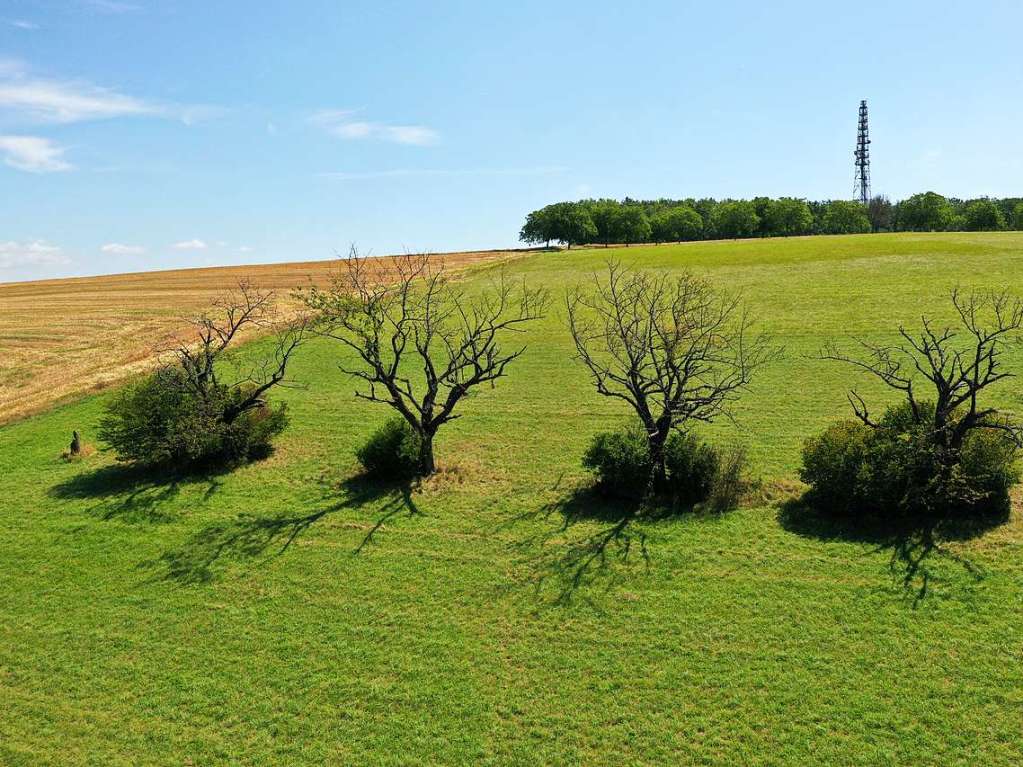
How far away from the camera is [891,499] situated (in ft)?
63.3

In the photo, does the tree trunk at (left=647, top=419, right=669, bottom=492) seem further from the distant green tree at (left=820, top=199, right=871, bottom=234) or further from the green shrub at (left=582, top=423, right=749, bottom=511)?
the distant green tree at (left=820, top=199, right=871, bottom=234)

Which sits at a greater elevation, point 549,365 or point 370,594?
point 549,365

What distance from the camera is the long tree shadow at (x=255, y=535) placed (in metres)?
19.0

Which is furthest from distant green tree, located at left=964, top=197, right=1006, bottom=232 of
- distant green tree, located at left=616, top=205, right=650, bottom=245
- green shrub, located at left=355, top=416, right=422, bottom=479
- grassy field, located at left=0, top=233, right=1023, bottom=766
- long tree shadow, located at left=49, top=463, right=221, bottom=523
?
long tree shadow, located at left=49, top=463, right=221, bottom=523

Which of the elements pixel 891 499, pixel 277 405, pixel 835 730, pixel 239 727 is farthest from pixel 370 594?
pixel 277 405

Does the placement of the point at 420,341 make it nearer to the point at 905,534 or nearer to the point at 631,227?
the point at 905,534

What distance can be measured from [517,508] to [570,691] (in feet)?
29.2

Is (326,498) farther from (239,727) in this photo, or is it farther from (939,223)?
(939,223)

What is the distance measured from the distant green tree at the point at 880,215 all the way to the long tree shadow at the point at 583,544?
5757 inches

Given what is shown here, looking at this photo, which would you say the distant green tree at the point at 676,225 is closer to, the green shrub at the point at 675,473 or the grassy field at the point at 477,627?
the grassy field at the point at 477,627

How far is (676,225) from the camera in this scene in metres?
138

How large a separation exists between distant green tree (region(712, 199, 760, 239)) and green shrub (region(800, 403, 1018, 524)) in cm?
12118

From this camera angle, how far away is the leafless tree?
27.9 meters

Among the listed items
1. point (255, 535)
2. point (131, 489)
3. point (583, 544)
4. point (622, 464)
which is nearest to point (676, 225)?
point (622, 464)
